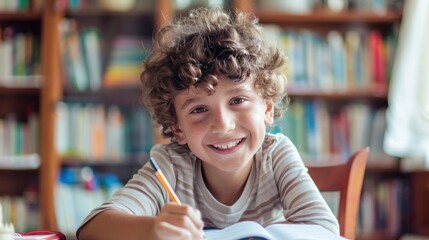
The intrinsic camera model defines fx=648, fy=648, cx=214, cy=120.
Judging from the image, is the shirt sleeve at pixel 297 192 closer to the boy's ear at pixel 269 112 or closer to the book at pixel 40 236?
the boy's ear at pixel 269 112

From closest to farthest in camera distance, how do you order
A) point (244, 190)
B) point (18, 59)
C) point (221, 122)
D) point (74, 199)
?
point (221, 122) < point (244, 190) < point (74, 199) < point (18, 59)

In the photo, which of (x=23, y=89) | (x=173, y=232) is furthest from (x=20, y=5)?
(x=173, y=232)

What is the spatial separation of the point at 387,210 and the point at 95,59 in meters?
1.63

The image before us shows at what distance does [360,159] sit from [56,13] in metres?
2.12

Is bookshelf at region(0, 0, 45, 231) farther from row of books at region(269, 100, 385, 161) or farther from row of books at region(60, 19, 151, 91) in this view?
row of books at region(269, 100, 385, 161)

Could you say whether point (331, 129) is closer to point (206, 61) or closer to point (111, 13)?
point (111, 13)

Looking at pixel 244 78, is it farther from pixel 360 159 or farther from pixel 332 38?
pixel 332 38

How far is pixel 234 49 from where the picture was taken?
1.20 m

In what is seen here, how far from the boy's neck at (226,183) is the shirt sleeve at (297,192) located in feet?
0.23

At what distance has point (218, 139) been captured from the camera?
1.14 meters

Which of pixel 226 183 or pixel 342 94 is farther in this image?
pixel 342 94

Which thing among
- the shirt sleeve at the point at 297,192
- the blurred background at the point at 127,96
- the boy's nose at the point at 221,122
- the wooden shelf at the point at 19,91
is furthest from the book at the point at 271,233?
the wooden shelf at the point at 19,91

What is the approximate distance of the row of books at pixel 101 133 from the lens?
3.14m


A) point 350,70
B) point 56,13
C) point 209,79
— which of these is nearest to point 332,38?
point 350,70
